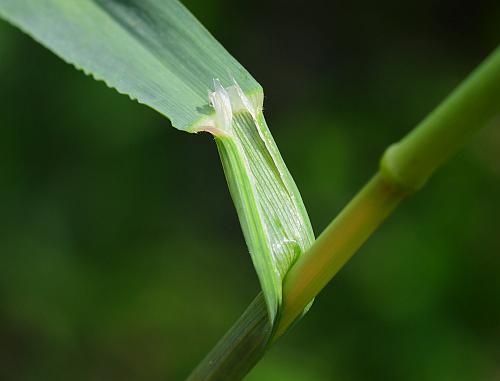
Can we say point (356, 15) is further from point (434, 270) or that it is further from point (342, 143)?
point (434, 270)

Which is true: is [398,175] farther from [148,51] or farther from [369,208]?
[148,51]

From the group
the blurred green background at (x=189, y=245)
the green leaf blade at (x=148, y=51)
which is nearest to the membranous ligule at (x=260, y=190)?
the green leaf blade at (x=148, y=51)

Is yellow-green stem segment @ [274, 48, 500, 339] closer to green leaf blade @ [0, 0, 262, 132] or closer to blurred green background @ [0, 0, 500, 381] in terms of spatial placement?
green leaf blade @ [0, 0, 262, 132]

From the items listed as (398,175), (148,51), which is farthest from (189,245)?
(398,175)

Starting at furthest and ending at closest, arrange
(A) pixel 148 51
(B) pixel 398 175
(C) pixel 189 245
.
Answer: (C) pixel 189 245
(A) pixel 148 51
(B) pixel 398 175

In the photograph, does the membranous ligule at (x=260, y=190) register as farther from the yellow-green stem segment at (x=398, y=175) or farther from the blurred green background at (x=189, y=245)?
the blurred green background at (x=189, y=245)

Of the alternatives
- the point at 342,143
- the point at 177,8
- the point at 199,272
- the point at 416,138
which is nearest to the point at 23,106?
the point at 199,272

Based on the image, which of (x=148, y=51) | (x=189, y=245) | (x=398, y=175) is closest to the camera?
(x=398, y=175)

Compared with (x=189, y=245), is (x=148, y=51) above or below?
above

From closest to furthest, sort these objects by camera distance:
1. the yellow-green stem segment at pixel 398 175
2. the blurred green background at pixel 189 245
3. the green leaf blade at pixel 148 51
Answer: the yellow-green stem segment at pixel 398 175
the green leaf blade at pixel 148 51
the blurred green background at pixel 189 245
